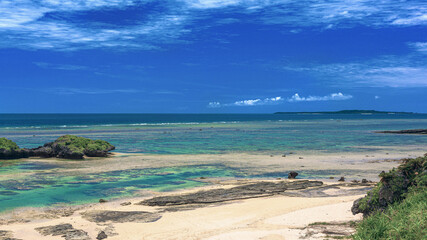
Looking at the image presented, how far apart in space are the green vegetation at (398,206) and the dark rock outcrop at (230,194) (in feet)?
19.0

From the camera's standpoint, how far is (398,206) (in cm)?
1010

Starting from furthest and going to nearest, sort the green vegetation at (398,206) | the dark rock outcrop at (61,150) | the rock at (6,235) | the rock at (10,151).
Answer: the dark rock outcrop at (61,150) → the rock at (10,151) → the rock at (6,235) → the green vegetation at (398,206)

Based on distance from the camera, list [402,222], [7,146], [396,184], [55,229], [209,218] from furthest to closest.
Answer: [7,146]
[209,218]
[55,229]
[396,184]
[402,222]

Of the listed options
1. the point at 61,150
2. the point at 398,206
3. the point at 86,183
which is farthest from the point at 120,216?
the point at 61,150

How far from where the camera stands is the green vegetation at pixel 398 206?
27.2 ft

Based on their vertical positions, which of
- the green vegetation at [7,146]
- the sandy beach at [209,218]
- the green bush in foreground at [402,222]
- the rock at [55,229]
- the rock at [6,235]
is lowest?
the sandy beach at [209,218]

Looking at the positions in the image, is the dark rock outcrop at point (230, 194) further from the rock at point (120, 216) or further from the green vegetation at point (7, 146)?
the green vegetation at point (7, 146)

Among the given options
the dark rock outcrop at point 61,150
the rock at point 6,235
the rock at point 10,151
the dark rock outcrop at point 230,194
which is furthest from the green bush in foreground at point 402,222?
the rock at point 10,151

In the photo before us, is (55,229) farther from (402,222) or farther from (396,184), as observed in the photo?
(396,184)

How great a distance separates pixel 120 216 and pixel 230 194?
214 inches

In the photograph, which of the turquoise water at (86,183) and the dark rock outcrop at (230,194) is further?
the turquoise water at (86,183)

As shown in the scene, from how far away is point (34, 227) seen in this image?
12812 mm

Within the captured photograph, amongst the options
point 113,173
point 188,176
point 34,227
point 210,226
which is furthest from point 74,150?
point 210,226

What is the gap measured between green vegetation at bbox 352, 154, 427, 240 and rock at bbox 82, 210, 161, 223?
736 centimetres
